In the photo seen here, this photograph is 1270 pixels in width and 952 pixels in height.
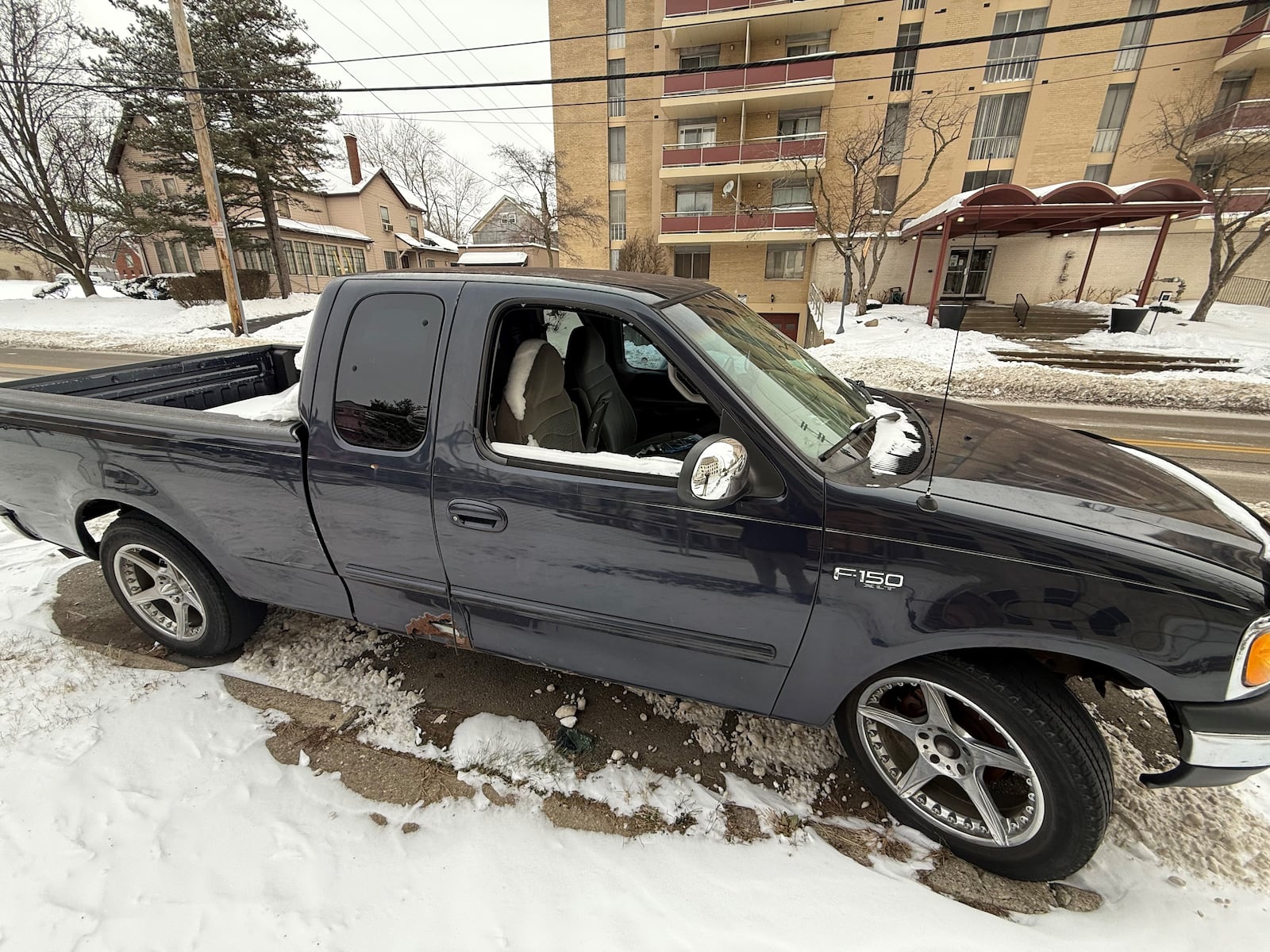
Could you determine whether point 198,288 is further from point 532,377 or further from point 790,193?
point 532,377

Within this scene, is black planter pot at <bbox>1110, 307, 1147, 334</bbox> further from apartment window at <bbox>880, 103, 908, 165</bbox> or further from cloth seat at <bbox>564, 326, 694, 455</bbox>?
cloth seat at <bbox>564, 326, 694, 455</bbox>

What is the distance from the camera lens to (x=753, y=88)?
22.8 meters

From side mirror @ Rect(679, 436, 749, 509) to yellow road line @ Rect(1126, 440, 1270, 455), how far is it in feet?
25.1

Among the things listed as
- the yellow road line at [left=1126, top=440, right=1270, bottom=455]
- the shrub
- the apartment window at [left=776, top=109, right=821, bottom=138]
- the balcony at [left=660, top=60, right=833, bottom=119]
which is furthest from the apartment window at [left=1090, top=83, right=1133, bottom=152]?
the shrub

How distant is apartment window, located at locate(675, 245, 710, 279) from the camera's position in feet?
86.1

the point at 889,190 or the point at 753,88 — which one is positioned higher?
the point at 753,88

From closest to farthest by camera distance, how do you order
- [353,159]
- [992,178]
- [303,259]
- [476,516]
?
[476,516], [992,178], [303,259], [353,159]

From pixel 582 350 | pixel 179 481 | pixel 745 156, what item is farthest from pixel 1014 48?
pixel 179 481

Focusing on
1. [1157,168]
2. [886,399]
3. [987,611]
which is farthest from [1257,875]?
[1157,168]

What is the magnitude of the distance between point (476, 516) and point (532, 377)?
0.64 metres

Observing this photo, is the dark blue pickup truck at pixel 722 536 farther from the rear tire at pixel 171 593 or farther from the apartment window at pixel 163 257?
the apartment window at pixel 163 257

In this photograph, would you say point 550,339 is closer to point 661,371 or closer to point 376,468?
point 661,371

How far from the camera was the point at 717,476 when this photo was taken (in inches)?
64.1

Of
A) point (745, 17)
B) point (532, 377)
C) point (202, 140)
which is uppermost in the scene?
point (745, 17)
